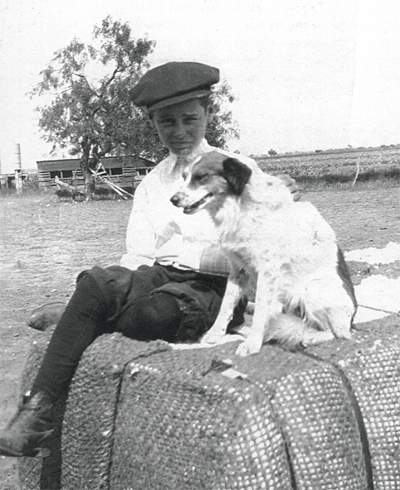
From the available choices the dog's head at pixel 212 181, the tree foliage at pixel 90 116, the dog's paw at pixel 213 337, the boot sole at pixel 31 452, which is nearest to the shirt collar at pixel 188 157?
the dog's head at pixel 212 181

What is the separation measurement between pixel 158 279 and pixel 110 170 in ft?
115

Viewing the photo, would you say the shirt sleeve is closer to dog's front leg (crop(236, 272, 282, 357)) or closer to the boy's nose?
the boy's nose

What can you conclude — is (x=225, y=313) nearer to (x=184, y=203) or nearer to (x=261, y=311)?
(x=261, y=311)

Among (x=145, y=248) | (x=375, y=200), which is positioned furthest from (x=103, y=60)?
(x=145, y=248)

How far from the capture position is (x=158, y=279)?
10.3 feet

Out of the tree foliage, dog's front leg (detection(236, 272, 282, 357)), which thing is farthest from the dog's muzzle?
the tree foliage

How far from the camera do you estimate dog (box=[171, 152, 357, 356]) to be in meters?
2.59

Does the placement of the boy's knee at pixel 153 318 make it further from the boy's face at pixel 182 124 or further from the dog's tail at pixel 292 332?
the boy's face at pixel 182 124

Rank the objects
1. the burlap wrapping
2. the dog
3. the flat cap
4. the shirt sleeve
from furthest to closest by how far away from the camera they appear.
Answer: the shirt sleeve < the flat cap < the dog < the burlap wrapping

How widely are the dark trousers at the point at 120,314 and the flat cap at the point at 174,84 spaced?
0.74 m

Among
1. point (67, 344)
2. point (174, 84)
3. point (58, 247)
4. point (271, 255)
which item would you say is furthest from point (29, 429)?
point (58, 247)

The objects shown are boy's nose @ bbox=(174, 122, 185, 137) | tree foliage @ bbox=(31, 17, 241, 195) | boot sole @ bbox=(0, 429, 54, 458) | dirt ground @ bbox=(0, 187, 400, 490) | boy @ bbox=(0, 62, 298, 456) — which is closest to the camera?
boot sole @ bbox=(0, 429, 54, 458)

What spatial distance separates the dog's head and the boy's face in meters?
0.48

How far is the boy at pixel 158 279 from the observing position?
2.83 m
